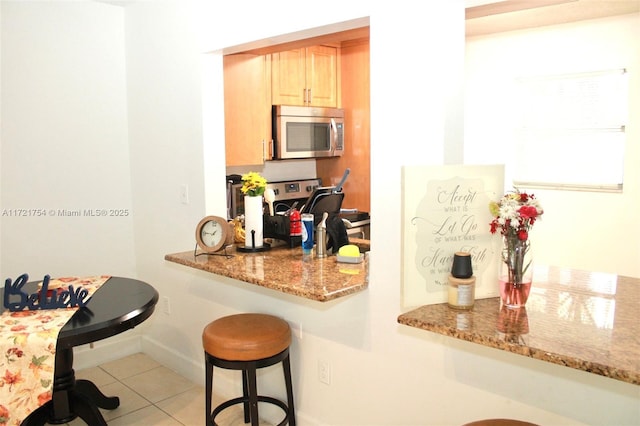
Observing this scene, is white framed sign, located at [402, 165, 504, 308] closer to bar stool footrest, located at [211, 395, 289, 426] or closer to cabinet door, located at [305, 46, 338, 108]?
bar stool footrest, located at [211, 395, 289, 426]

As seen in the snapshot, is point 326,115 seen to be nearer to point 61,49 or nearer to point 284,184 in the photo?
point 284,184

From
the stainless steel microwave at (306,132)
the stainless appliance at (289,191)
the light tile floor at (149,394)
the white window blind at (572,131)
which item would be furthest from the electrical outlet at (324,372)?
the white window blind at (572,131)

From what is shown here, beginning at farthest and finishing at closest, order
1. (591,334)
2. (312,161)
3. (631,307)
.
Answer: (312,161)
(631,307)
(591,334)

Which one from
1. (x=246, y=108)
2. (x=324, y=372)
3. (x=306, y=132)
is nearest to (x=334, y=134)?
(x=306, y=132)

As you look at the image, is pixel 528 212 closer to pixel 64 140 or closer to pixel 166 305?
pixel 166 305

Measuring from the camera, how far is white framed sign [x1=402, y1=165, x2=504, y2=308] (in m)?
1.70

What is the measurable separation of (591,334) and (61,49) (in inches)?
129

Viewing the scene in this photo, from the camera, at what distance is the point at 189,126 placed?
314 cm

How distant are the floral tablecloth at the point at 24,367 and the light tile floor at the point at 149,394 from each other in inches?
32.9

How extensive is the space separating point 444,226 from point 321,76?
2.73m

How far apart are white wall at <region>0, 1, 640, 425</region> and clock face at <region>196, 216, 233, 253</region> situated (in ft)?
0.96

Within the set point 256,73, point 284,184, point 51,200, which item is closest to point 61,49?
point 51,200

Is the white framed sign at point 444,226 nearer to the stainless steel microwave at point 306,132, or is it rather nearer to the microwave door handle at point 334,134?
the stainless steel microwave at point 306,132

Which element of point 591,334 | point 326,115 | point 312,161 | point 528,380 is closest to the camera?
point 591,334
